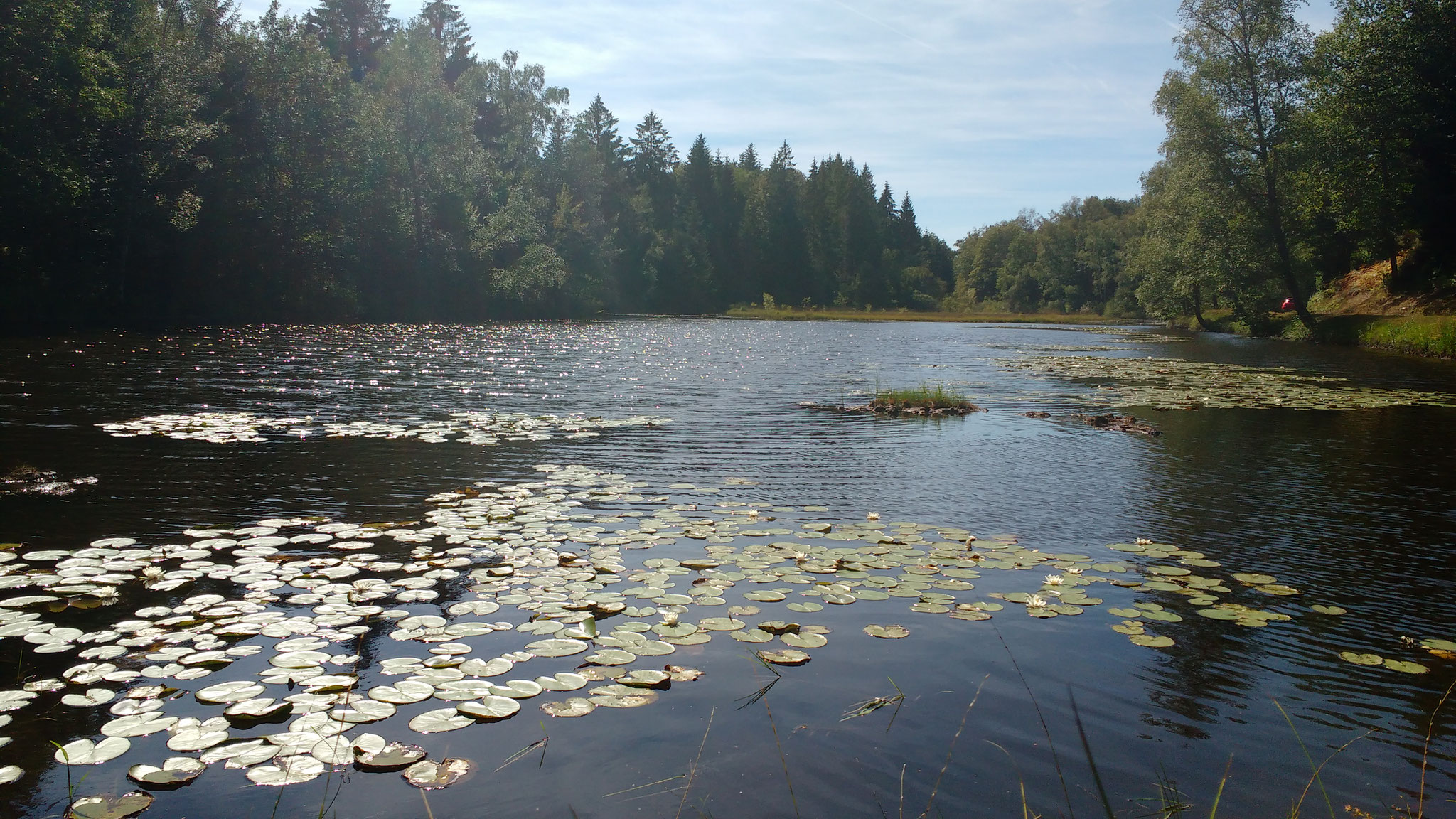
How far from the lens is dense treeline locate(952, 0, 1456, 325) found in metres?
39.1

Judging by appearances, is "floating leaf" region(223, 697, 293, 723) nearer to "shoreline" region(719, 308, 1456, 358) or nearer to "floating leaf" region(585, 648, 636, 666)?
"floating leaf" region(585, 648, 636, 666)

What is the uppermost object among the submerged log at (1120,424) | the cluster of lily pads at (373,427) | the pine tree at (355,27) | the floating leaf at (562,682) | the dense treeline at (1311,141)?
the pine tree at (355,27)

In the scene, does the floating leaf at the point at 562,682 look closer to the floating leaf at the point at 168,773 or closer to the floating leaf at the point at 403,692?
the floating leaf at the point at 403,692

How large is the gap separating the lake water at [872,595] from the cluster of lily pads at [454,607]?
76 mm

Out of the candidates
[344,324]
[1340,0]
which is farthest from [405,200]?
[1340,0]

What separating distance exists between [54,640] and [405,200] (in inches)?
2318

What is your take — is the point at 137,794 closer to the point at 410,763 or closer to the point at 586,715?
the point at 410,763

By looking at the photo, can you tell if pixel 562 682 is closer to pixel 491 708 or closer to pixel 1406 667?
pixel 491 708

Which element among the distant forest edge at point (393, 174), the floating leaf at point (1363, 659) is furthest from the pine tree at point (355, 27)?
the floating leaf at point (1363, 659)

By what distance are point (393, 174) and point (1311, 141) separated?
2105 inches

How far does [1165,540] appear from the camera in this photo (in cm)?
879

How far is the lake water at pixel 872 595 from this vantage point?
423 centimetres

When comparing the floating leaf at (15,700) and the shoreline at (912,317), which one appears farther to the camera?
the shoreline at (912,317)

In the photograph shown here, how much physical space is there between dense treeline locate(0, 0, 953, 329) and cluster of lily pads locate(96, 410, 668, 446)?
25.7 metres
